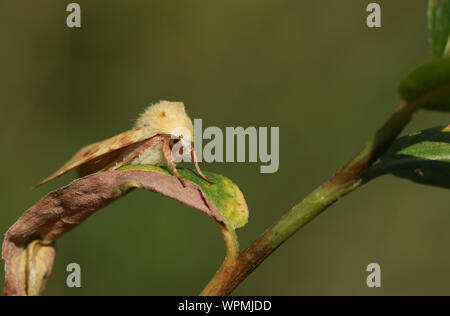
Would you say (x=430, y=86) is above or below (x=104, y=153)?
above

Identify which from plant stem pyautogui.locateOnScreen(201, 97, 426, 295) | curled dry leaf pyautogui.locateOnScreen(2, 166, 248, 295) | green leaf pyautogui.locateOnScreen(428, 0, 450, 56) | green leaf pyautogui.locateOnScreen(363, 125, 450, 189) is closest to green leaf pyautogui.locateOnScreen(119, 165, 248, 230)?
curled dry leaf pyautogui.locateOnScreen(2, 166, 248, 295)

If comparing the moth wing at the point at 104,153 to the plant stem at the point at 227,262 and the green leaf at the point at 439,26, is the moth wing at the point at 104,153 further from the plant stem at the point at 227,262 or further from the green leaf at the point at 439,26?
the green leaf at the point at 439,26

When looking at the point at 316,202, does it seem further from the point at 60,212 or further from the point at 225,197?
the point at 60,212

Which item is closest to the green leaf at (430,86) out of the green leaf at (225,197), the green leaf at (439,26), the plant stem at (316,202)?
the plant stem at (316,202)

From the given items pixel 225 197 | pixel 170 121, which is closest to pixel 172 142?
pixel 170 121

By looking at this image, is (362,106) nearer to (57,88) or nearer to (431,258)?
(431,258)

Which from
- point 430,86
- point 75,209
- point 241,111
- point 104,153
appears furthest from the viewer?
point 241,111

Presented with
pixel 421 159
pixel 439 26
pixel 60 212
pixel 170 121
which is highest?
pixel 439 26
